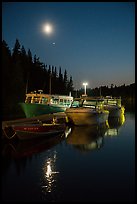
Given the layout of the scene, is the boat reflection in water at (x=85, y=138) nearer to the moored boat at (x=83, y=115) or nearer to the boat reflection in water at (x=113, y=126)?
the moored boat at (x=83, y=115)

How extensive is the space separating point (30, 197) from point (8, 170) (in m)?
4.55

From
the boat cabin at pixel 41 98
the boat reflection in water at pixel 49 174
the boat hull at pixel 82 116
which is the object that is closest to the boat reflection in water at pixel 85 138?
the boat hull at pixel 82 116

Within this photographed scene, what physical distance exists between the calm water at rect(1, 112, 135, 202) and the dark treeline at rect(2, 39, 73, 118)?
31964mm

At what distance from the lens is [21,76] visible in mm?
66188

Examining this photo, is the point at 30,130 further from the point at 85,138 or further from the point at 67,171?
the point at 67,171

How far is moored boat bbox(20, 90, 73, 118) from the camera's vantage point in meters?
40.3

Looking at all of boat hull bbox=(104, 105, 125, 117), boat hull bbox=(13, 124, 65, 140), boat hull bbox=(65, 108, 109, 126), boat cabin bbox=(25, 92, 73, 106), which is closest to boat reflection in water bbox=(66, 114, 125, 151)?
boat hull bbox=(65, 108, 109, 126)

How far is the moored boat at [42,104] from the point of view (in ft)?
132

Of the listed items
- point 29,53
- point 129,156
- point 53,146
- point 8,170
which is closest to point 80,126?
point 53,146

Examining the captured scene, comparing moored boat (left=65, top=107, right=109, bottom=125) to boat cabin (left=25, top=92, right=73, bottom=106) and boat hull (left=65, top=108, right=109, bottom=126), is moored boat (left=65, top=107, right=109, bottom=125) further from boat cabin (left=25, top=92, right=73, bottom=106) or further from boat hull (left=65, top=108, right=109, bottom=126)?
boat cabin (left=25, top=92, right=73, bottom=106)

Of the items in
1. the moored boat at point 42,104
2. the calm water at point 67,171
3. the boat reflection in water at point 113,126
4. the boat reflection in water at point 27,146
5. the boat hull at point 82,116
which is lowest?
the calm water at point 67,171

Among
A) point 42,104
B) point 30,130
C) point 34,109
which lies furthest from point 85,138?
point 42,104

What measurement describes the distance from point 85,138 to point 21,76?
43.8 m

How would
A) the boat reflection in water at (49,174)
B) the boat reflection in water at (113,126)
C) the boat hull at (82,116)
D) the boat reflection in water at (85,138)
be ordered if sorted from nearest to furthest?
the boat reflection in water at (49,174)
the boat reflection in water at (85,138)
the boat hull at (82,116)
the boat reflection in water at (113,126)
